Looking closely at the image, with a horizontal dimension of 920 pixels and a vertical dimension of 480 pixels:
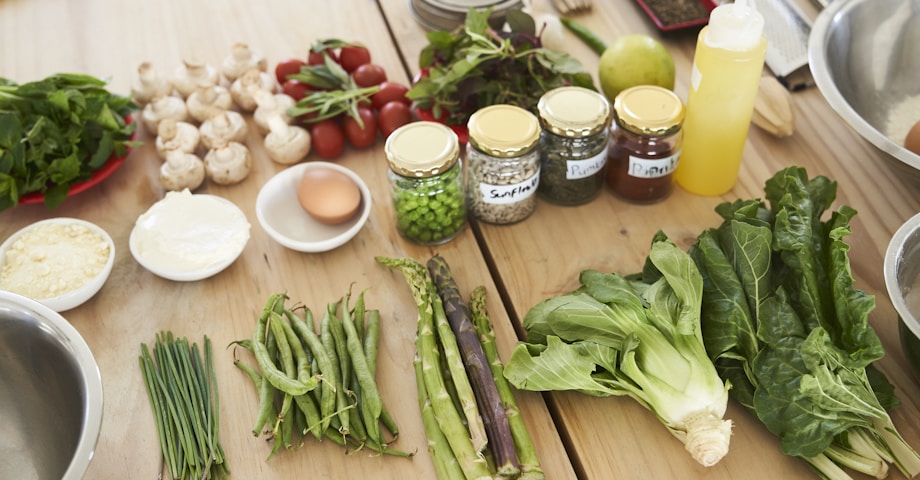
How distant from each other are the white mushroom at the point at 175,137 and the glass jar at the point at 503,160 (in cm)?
57

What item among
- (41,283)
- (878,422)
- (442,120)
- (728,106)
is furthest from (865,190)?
(41,283)

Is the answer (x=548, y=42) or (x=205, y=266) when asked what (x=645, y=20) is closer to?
(x=548, y=42)

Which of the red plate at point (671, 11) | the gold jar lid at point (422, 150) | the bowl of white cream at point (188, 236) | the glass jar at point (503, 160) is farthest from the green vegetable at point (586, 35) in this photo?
the bowl of white cream at point (188, 236)

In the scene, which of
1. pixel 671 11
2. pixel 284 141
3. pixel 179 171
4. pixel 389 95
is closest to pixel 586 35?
pixel 671 11

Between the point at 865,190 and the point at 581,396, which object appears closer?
the point at 581,396

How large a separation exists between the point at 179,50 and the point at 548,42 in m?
0.87

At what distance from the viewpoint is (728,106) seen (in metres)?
1.23

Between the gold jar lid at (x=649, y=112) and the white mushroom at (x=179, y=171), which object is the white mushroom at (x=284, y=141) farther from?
the gold jar lid at (x=649, y=112)

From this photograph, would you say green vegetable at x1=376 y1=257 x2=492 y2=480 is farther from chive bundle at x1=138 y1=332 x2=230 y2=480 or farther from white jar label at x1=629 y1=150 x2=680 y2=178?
white jar label at x1=629 y1=150 x2=680 y2=178

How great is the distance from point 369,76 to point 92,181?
0.57 m

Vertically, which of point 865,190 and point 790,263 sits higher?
point 790,263

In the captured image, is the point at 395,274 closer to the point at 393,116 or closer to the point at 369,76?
the point at 393,116

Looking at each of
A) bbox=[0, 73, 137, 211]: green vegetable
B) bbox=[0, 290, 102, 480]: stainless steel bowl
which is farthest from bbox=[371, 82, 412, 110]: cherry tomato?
bbox=[0, 290, 102, 480]: stainless steel bowl

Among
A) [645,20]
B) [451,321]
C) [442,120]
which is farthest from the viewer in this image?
[645,20]
